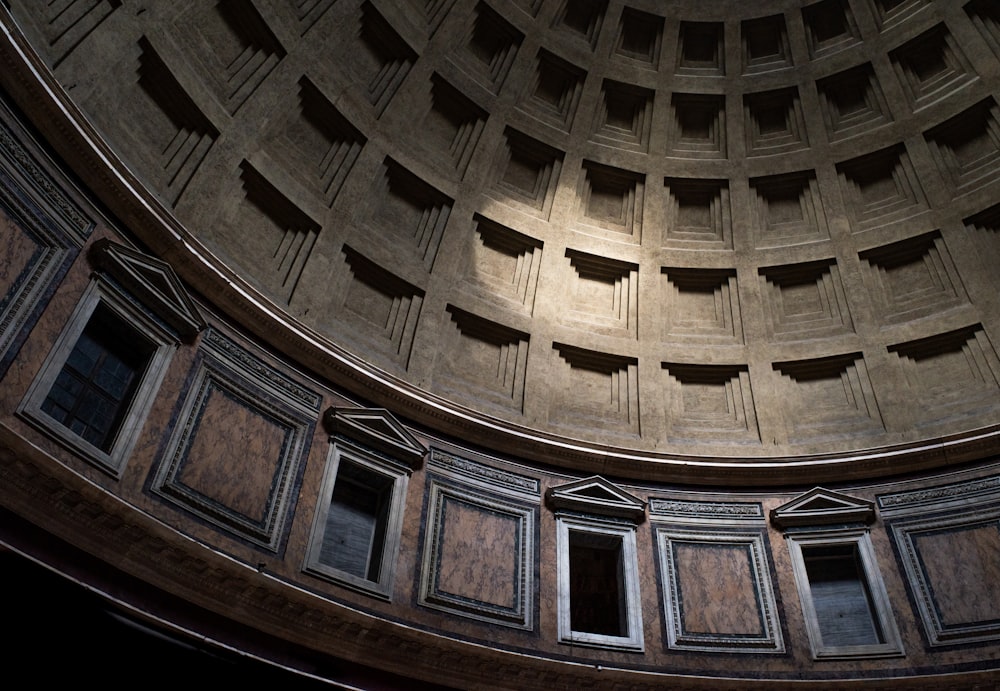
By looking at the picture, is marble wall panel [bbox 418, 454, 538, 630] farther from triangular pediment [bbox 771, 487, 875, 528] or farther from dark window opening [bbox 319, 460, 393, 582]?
triangular pediment [bbox 771, 487, 875, 528]

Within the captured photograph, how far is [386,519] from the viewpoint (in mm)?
12789

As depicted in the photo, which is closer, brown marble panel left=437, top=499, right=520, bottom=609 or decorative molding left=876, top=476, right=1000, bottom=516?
brown marble panel left=437, top=499, right=520, bottom=609

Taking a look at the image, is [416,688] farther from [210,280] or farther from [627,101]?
[627,101]

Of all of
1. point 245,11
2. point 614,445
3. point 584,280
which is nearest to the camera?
point 245,11

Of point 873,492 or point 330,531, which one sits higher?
point 873,492

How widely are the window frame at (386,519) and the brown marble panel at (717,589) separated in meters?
5.02

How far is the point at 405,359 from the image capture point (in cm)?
1512

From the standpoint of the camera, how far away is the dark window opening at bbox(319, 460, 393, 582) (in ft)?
40.2

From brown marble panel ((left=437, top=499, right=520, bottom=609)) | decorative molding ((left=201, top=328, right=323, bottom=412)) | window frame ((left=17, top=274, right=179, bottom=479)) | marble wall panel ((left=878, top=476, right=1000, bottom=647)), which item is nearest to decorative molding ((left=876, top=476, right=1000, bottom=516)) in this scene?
marble wall panel ((left=878, top=476, right=1000, bottom=647))

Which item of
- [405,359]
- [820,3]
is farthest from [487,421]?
[820,3]

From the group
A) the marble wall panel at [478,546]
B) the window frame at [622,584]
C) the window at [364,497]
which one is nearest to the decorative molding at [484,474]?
the marble wall panel at [478,546]

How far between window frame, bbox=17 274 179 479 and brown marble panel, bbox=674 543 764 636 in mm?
9007

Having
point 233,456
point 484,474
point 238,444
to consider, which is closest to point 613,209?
point 484,474

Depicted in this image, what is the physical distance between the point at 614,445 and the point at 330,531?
6033mm
